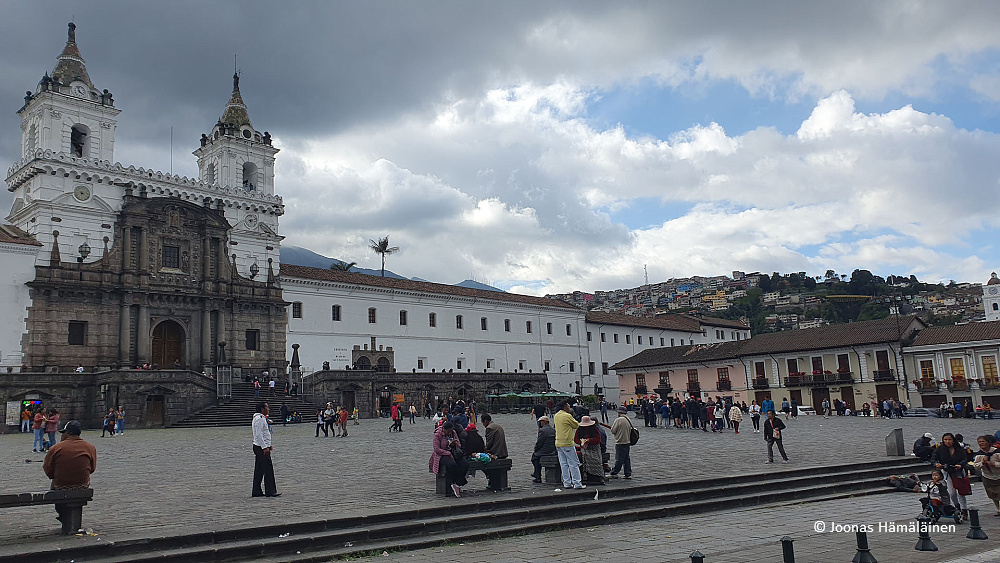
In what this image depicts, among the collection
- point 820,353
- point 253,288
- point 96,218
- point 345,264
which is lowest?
point 820,353

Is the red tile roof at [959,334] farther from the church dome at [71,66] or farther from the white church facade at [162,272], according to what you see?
the church dome at [71,66]

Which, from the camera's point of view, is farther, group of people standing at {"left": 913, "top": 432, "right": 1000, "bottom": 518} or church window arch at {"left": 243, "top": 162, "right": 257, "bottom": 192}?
church window arch at {"left": 243, "top": 162, "right": 257, "bottom": 192}

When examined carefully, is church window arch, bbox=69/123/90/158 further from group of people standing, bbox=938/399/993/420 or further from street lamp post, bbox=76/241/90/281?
group of people standing, bbox=938/399/993/420

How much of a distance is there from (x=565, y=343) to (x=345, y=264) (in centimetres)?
2907

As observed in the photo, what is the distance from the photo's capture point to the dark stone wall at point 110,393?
109 ft

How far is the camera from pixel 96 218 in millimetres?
38281

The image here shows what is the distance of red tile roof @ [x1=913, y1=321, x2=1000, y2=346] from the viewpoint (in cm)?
4553

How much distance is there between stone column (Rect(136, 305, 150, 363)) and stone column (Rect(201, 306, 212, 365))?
2.98m

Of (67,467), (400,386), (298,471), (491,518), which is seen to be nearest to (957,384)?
(400,386)

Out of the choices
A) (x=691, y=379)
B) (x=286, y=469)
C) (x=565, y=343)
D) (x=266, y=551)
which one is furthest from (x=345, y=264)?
(x=266, y=551)

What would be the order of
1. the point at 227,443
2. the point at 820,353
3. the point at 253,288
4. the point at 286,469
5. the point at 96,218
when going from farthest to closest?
the point at 820,353 < the point at 253,288 < the point at 96,218 < the point at 227,443 < the point at 286,469

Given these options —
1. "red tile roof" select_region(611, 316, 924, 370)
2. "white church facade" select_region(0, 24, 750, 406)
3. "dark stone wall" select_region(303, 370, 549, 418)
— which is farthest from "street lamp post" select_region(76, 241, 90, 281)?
"red tile roof" select_region(611, 316, 924, 370)

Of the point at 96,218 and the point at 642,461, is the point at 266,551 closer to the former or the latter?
the point at 642,461

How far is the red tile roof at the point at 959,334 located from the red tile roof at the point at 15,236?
51.4 meters
